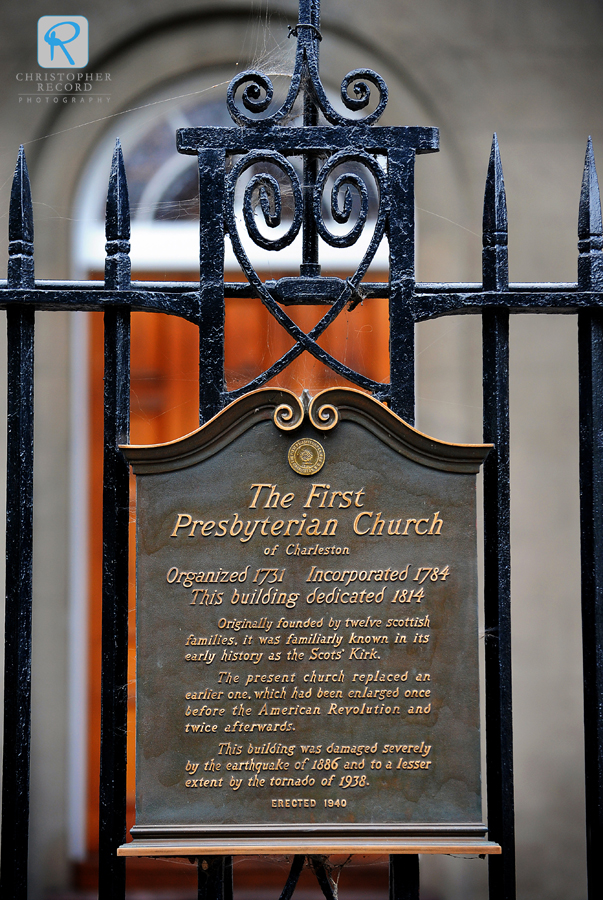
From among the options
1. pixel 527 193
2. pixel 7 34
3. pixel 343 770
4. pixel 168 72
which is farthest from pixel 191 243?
pixel 343 770

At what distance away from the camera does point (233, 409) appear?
234 centimetres

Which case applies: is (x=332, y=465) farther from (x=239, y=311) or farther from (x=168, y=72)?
(x=168, y=72)

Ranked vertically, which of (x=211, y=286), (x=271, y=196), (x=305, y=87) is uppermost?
(x=305, y=87)

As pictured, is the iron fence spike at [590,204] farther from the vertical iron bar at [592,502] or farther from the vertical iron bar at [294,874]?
the vertical iron bar at [294,874]

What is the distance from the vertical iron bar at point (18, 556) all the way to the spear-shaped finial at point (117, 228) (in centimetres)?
25

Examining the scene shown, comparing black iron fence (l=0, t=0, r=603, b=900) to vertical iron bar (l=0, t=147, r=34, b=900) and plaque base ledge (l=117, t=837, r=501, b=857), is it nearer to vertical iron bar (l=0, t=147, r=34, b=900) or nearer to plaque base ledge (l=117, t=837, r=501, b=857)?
vertical iron bar (l=0, t=147, r=34, b=900)

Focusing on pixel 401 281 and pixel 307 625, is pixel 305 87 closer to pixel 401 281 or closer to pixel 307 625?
pixel 401 281

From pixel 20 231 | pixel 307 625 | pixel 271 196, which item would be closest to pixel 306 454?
pixel 307 625

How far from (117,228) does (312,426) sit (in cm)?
88

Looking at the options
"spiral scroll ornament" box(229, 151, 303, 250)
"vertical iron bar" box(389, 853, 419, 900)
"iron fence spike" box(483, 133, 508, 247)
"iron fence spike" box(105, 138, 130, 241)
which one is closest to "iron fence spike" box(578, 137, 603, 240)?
"iron fence spike" box(483, 133, 508, 247)

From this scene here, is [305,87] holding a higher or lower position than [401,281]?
higher

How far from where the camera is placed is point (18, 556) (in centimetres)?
243

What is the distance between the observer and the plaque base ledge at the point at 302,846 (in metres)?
2.21

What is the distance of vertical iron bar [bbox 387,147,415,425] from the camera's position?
2.44 m
